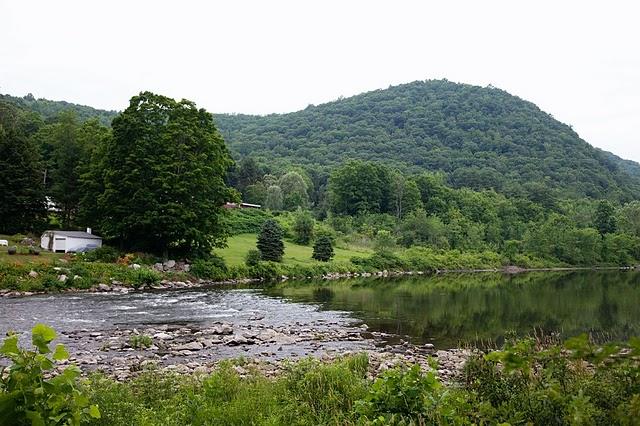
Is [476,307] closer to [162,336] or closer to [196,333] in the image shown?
[196,333]

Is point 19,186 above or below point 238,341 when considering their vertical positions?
above

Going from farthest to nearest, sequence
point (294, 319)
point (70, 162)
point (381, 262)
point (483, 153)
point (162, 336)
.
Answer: point (483, 153), point (381, 262), point (70, 162), point (294, 319), point (162, 336)

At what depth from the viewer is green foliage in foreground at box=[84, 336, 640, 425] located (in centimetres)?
575

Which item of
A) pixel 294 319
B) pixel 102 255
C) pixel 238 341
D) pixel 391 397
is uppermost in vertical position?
pixel 391 397

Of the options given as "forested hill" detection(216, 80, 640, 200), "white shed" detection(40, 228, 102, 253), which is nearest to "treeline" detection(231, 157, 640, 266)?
"forested hill" detection(216, 80, 640, 200)

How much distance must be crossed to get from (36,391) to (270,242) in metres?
50.8

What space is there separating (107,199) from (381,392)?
41.1 metres

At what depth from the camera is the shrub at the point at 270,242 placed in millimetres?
54625

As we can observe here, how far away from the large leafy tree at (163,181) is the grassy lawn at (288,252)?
246 inches

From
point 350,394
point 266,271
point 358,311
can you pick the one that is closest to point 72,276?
point 266,271

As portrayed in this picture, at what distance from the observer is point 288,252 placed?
63.2 meters

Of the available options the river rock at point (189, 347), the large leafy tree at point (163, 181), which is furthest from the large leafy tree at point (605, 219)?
the river rock at point (189, 347)

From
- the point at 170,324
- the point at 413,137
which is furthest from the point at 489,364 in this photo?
the point at 413,137

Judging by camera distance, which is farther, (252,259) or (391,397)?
(252,259)
